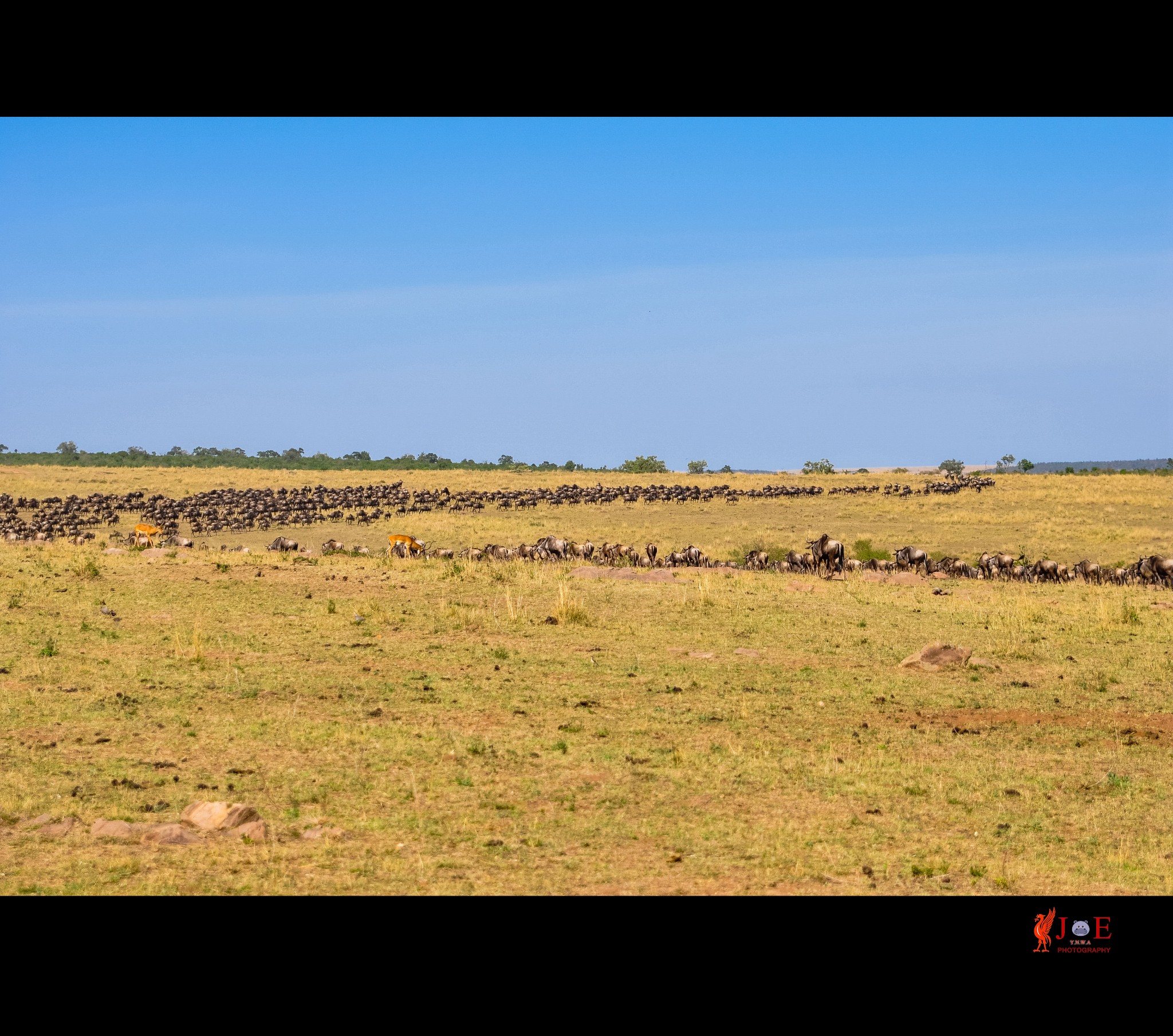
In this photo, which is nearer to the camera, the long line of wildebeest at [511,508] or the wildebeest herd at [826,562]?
the wildebeest herd at [826,562]

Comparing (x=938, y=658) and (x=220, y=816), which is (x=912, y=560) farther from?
(x=220, y=816)

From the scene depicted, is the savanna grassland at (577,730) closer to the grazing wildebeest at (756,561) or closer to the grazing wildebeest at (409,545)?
the grazing wildebeest at (756,561)

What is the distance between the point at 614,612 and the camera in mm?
20844

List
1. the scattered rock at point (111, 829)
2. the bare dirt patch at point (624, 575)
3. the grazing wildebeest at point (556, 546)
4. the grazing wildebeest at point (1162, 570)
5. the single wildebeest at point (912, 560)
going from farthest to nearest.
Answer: the grazing wildebeest at point (556, 546), the single wildebeest at point (912, 560), the grazing wildebeest at point (1162, 570), the bare dirt patch at point (624, 575), the scattered rock at point (111, 829)

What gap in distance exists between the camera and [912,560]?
2992 centimetres

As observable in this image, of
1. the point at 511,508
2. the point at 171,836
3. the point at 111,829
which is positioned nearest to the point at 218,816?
the point at 171,836

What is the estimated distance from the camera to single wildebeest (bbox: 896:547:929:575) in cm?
2947

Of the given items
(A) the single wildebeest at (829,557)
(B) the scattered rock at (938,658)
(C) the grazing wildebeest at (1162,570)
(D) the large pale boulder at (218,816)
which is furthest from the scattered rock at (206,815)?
(C) the grazing wildebeest at (1162,570)

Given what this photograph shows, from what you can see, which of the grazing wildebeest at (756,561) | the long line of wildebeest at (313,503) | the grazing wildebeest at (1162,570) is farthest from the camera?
the long line of wildebeest at (313,503)
